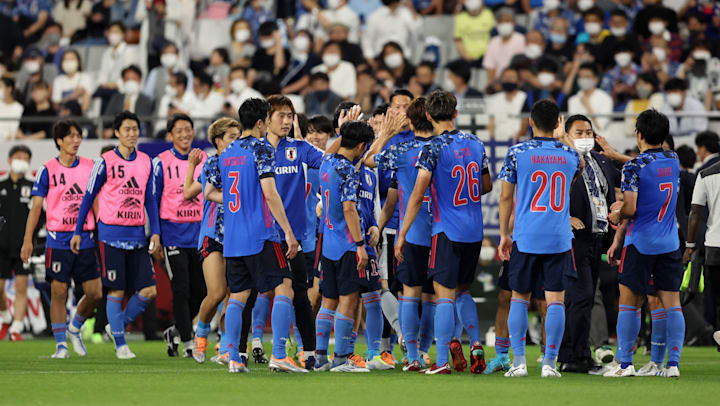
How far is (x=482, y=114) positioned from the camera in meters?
18.0

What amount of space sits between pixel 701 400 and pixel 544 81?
1296 centimetres

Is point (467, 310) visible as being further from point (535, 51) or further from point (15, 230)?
point (535, 51)

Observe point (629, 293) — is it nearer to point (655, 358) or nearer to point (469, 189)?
point (655, 358)

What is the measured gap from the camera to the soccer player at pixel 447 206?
35.8 ft

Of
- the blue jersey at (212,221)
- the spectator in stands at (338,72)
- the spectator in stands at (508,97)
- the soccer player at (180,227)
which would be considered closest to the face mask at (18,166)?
the soccer player at (180,227)

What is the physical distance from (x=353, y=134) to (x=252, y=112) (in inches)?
37.4

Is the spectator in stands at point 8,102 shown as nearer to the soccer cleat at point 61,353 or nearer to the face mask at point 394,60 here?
the face mask at point 394,60

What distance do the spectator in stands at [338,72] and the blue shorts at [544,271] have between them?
39.6 ft

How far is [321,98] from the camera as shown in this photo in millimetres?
21125

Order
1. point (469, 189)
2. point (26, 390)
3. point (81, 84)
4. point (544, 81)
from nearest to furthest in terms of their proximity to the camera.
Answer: point (26, 390) < point (469, 189) < point (544, 81) < point (81, 84)

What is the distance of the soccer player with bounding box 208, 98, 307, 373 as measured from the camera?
35.3ft

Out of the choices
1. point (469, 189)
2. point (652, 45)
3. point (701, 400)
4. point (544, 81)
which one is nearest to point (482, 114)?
point (544, 81)

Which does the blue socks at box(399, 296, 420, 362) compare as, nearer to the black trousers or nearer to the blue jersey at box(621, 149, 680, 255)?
the black trousers

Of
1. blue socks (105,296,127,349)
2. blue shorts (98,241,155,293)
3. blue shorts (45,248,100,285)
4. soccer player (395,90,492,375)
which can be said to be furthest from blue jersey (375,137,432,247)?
blue shorts (45,248,100,285)
